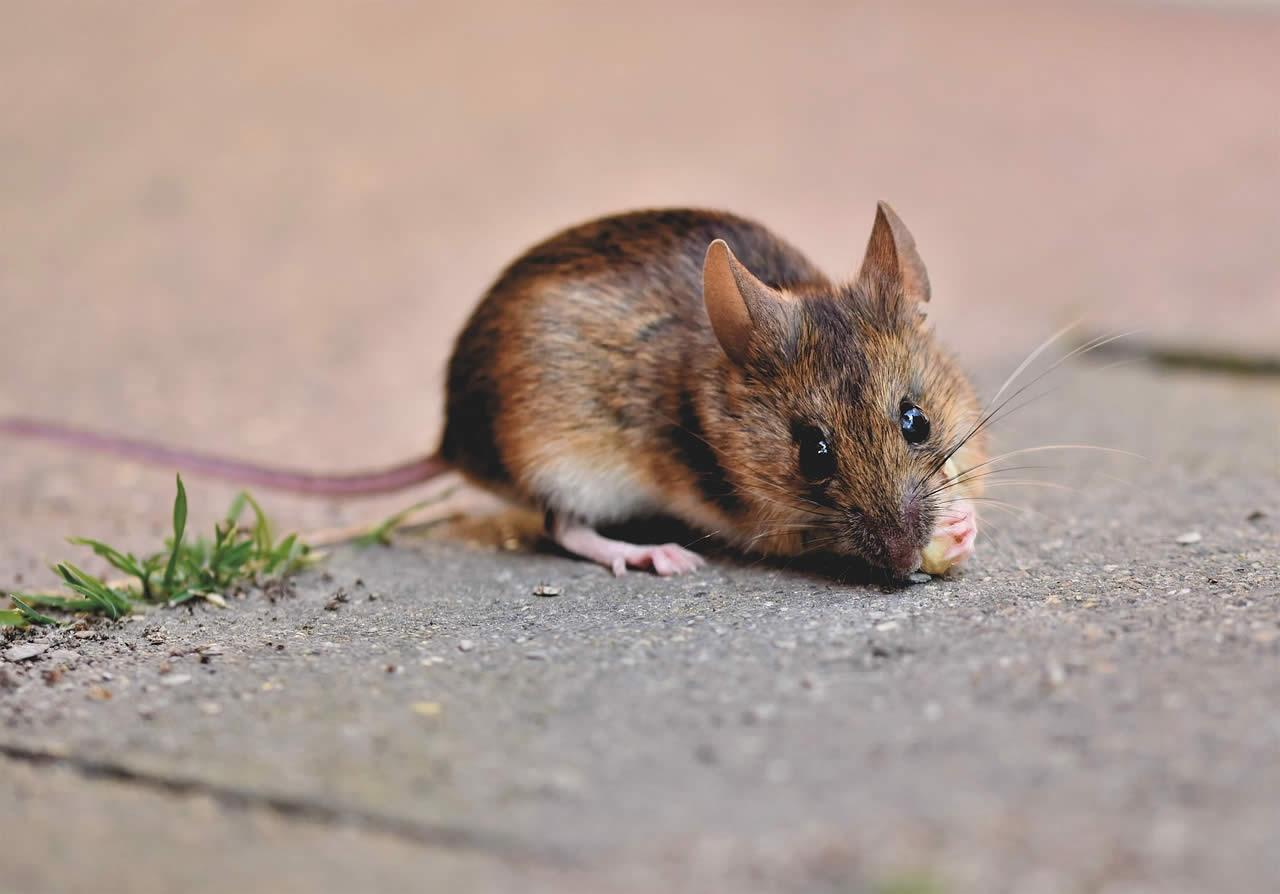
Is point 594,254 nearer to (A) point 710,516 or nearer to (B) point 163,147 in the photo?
(A) point 710,516

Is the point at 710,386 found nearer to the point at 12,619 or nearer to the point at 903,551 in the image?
the point at 903,551

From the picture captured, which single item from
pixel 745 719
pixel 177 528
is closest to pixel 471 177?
pixel 177 528

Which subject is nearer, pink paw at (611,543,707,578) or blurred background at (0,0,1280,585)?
pink paw at (611,543,707,578)

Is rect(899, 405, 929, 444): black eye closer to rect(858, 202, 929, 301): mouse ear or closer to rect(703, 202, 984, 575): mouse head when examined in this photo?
rect(703, 202, 984, 575): mouse head

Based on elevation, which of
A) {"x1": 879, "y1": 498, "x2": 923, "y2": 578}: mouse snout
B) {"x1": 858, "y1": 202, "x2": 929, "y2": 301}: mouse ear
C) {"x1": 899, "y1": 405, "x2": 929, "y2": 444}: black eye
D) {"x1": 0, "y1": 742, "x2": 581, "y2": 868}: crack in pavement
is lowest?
{"x1": 0, "y1": 742, "x2": 581, "y2": 868}: crack in pavement

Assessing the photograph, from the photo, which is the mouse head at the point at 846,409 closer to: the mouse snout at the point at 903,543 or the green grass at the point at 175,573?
the mouse snout at the point at 903,543

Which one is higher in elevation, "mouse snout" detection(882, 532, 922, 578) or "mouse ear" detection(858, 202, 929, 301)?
"mouse ear" detection(858, 202, 929, 301)

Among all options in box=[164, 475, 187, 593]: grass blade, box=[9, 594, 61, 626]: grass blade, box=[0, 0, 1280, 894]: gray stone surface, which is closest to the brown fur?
box=[0, 0, 1280, 894]: gray stone surface

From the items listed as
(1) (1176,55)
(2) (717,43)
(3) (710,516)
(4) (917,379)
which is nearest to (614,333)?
(3) (710,516)
